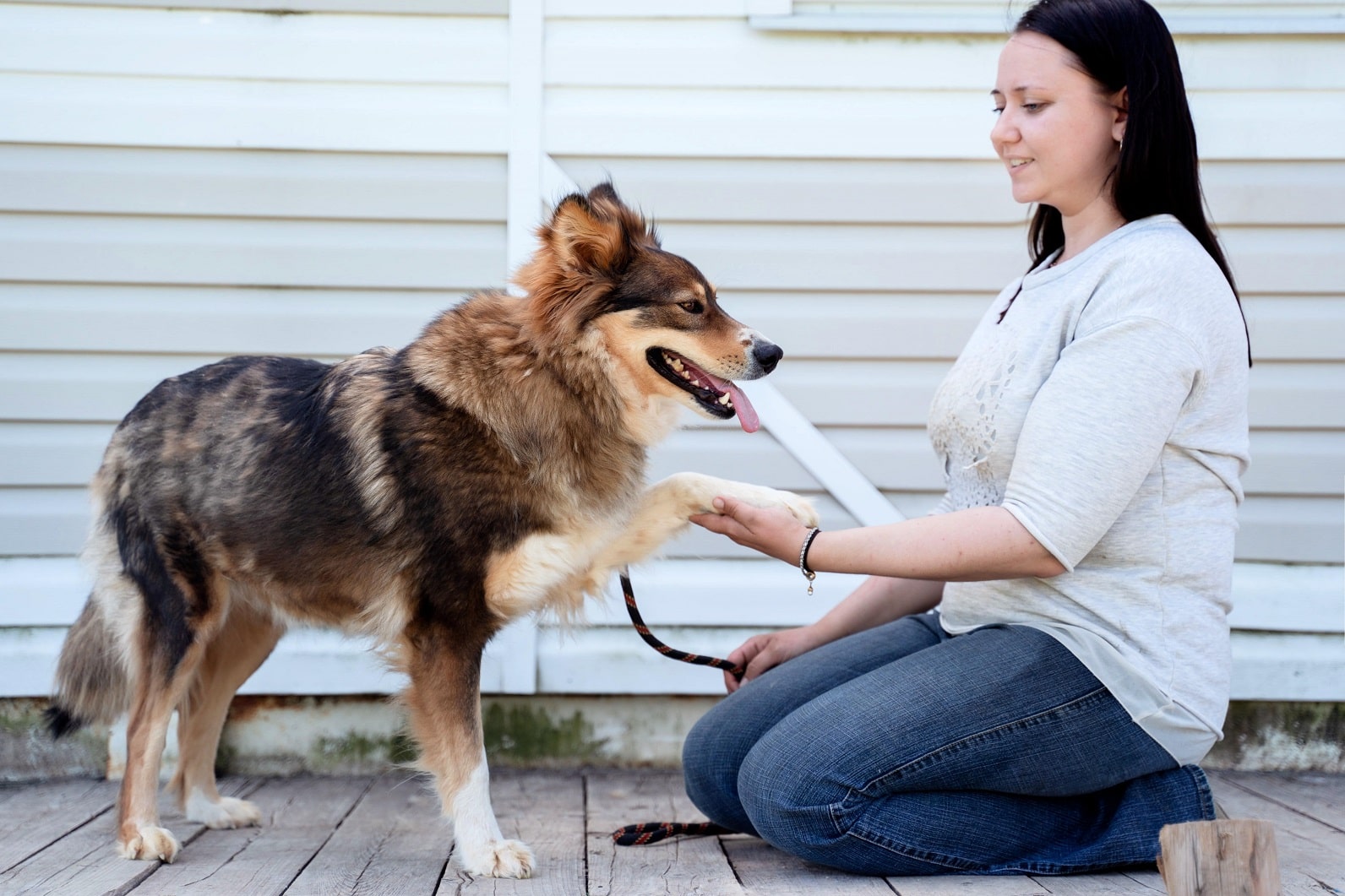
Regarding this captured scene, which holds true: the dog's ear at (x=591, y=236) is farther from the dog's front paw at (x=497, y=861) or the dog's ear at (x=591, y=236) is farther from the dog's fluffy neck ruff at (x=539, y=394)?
the dog's front paw at (x=497, y=861)

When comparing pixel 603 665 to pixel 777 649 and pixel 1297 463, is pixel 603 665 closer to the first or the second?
pixel 777 649

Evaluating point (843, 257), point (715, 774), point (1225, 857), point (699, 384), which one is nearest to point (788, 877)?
point (715, 774)

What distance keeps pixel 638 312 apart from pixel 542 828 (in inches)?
54.6

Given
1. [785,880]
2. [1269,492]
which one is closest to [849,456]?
[1269,492]

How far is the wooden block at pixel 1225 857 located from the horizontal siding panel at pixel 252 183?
2714mm

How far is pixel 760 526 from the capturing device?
8.11 feet

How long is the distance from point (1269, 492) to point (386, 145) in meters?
3.06

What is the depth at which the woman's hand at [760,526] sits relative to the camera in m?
2.42

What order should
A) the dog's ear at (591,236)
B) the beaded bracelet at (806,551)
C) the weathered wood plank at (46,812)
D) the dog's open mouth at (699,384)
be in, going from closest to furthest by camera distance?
the beaded bracelet at (806,551), the dog's ear at (591,236), the dog's open mouth at (699,384), the weathered wood plank at (46,812)

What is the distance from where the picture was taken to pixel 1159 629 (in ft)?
7.38

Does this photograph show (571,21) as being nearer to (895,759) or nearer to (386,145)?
(386,145)

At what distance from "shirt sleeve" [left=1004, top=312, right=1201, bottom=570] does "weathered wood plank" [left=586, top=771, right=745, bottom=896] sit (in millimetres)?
980

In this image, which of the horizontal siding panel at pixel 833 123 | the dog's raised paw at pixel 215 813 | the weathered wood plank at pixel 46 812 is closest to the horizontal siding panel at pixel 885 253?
the horizontal siding panel at pixel 833 123

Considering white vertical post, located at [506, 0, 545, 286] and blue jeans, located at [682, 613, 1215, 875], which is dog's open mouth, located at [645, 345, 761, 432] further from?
white vertical post, located at [506, 0, 545, 286]
